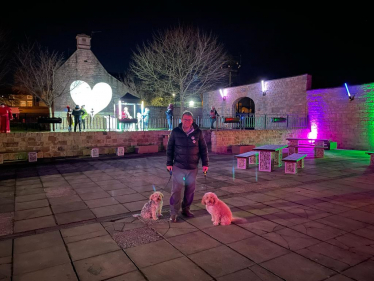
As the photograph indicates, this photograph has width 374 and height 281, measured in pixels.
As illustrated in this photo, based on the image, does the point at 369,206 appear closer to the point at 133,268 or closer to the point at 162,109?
the point at 133,268

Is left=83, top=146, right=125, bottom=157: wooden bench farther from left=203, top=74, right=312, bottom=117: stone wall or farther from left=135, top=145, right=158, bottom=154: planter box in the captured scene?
left=203, top=74, right=312, bottom=117: stone wall

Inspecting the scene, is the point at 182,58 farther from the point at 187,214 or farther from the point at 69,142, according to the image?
the point at 187,214

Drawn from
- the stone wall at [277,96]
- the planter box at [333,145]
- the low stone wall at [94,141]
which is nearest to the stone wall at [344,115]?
the planter box at [333,145]

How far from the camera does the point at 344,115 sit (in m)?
15.4

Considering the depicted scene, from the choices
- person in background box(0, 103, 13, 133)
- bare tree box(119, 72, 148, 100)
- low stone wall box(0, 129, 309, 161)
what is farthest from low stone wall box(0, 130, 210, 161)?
bare tree box(119, 72, 148, 100)

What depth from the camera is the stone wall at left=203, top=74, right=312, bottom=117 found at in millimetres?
17516

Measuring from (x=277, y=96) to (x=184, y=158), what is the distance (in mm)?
16554

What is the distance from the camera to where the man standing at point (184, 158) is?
4.32 m

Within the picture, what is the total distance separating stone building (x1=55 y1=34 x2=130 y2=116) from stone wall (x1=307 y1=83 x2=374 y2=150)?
16.5m

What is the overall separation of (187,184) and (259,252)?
1.58m

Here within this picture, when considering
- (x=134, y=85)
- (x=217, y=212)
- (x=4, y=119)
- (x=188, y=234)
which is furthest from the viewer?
(x=134, y=85)

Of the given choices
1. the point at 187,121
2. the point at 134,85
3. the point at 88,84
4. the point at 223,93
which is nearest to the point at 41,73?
the point at 88,84

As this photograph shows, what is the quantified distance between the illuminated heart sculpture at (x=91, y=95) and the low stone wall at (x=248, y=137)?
42.0 feet

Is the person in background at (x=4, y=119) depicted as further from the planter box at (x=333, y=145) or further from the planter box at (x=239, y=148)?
the planter box at (x=333, y=145)
